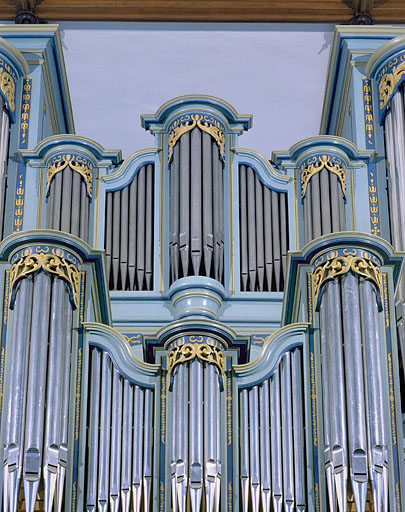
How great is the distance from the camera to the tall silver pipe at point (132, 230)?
12.7 m

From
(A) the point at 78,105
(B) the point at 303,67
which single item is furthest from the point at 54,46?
(B) the point at 303,67

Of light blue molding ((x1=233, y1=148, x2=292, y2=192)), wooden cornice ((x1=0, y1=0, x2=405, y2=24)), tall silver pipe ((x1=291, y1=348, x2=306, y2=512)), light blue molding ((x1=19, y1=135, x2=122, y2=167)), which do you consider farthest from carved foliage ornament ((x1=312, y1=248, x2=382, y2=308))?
wooden cornice ((x1=0, y1=0, x2=405, y2=24))

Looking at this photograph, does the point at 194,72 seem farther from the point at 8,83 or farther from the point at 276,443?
the point at 276,443

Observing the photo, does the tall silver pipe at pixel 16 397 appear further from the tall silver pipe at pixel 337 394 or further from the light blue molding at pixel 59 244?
the tall silver pipe at pixel 337 394

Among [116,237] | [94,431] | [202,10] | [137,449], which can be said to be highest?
[202,10]

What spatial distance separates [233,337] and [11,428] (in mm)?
1757

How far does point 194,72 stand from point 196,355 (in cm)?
486

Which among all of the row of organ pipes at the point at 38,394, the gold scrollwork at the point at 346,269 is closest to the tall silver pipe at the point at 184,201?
the gold scrollwork at the point at 346,269

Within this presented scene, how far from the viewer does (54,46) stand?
13.9m

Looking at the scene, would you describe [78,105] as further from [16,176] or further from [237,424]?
[237,424]

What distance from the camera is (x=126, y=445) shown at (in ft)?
33.6

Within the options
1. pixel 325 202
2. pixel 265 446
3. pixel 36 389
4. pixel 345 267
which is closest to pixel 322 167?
pixel 325 202

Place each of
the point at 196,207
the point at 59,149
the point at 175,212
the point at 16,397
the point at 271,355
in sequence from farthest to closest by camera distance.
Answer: the point at 59,149, the point at 175,212, the point at 196,207, the point at 271,355, the point at 16,397

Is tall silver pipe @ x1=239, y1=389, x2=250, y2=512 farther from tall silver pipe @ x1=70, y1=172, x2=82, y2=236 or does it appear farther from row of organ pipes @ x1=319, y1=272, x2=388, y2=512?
tall silver pipe @ x1=70, y1=172, x2=82, y2=236
